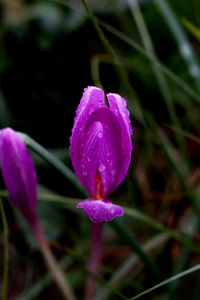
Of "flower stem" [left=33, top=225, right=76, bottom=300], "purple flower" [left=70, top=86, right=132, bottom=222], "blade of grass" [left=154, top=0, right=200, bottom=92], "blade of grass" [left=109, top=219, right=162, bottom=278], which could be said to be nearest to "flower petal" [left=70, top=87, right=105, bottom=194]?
"purple flower" [left=70, top=86, right=132, bottom=222]

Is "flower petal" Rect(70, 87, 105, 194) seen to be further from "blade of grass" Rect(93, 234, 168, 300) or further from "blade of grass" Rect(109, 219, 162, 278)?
"blade of grass" Rect(93, 234, 168, 300)

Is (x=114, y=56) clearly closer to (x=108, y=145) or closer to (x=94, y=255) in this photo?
(x=108, y=145)

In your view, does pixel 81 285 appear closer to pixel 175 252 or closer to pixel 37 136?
pixel 175 252

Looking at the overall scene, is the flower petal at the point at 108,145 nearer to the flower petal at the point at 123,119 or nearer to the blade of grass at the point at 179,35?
the flower petal at the point at 123,119

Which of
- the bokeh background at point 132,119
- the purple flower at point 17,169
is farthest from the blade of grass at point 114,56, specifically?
the purple flower at point 17,169

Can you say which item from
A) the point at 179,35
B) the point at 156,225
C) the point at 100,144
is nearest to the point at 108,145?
the point at 100,144
